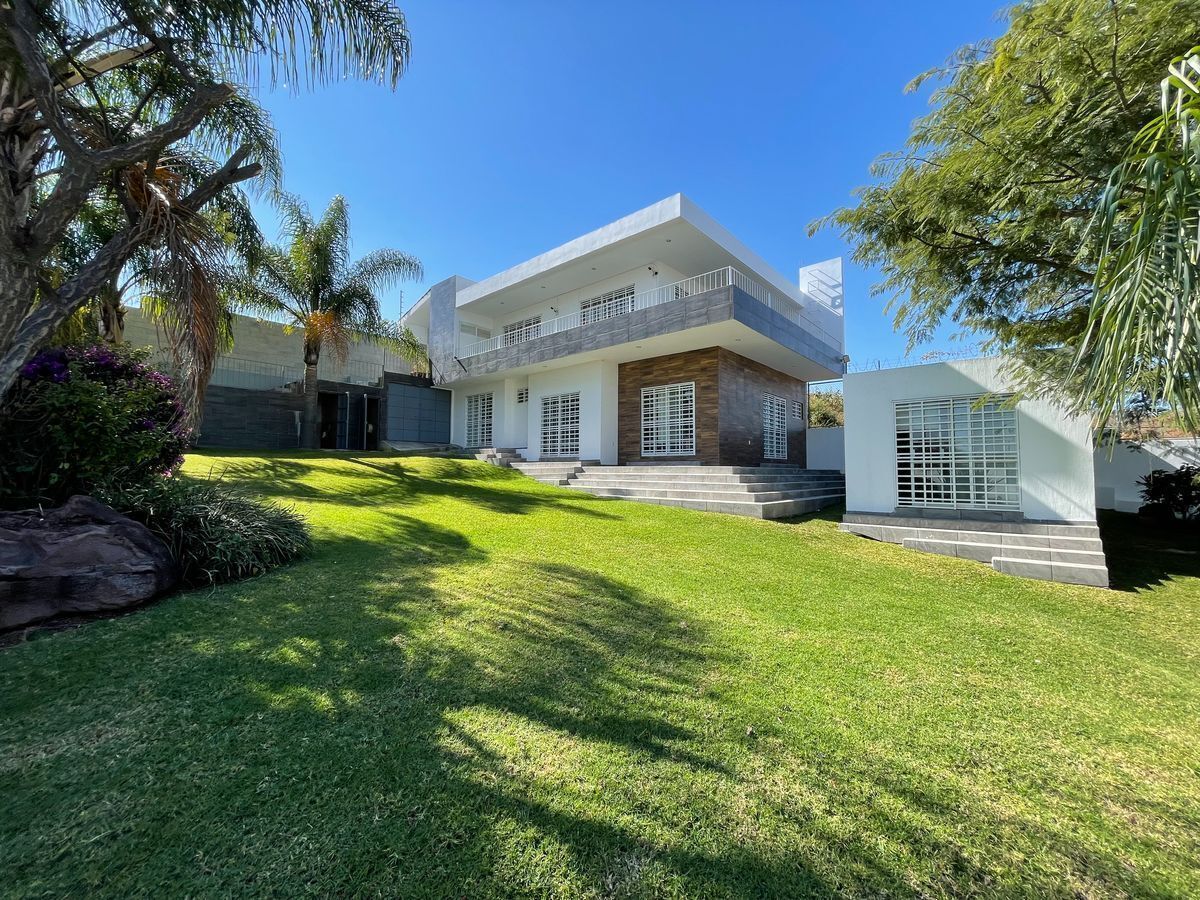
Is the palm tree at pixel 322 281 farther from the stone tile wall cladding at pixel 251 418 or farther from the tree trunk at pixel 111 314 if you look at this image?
the tree trunk at pixel 111 314

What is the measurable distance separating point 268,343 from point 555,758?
21.6 meters

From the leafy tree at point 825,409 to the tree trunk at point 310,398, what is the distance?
24705 mm

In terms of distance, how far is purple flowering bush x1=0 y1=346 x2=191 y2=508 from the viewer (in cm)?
412

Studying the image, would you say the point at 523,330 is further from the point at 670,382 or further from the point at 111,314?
the point at 111,314

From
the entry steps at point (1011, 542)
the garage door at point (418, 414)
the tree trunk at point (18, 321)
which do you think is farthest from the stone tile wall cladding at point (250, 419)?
the entry steps at point (1011, 542)

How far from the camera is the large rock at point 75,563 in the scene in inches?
127

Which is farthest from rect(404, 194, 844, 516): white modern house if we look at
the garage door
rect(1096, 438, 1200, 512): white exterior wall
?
rect(1096, 438, 1200, 512): white exterior wall

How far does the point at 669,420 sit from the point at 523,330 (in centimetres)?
815

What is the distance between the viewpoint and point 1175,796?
2.26 meters

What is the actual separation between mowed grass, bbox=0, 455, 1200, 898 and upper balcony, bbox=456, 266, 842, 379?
8735mm

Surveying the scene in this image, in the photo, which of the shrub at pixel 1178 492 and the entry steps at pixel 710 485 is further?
the shrub at pixel 1178 492

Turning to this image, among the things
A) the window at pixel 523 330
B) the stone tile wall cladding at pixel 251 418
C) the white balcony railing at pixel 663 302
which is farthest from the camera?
the window at pixel 523 330

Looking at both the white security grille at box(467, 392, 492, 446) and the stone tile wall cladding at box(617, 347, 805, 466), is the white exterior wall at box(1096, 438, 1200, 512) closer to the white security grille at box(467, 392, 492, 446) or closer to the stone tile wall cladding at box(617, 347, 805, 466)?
the stone tile wall cladding at box(617, 347, 805, 466)

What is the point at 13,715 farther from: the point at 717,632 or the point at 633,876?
the point at 717,632
